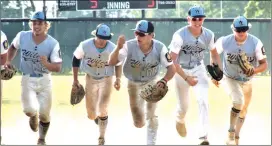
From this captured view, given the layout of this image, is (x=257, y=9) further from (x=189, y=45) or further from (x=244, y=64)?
(x=189, y=45)

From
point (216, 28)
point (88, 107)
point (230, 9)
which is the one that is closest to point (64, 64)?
point (216, 28)

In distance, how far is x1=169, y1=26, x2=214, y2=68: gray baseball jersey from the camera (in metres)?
8.22

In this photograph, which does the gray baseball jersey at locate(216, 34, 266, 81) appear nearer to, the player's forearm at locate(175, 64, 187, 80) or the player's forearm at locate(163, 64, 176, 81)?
the player's forearm at locate(175, 64, 187, 80)

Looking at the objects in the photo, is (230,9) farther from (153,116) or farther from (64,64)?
(153,116)

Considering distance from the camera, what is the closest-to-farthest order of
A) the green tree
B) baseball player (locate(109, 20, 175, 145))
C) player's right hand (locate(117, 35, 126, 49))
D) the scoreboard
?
player's right hand (locate(117, 35, 126, 49)) < baseball player (locate(109, 20, 175, 145)) < the scoreboard < the green tree

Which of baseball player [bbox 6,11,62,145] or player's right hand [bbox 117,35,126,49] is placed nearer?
player's right hand [bbox 117,35,126,49]

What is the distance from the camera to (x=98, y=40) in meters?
8.27

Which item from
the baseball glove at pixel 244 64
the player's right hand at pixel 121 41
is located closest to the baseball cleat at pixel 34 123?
the player's right hand at pixel 121 41

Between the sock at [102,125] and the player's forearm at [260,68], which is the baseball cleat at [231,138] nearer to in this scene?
the player's forearm at [260,68]

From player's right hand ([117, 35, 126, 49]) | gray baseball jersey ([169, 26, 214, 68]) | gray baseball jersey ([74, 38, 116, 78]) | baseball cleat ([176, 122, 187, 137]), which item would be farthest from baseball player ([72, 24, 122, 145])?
baseball cleat ([176, 122, 187, 137])

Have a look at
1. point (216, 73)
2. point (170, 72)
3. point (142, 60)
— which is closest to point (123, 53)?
point (142, 60)

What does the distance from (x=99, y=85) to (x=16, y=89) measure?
23.9 feet

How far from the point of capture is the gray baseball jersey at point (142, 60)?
7.84 metres

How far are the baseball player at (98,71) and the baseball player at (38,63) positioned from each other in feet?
1.14
